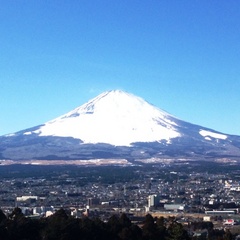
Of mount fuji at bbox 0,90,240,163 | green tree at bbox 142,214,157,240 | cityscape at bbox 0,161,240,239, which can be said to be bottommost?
green tree at bbox 142,214,157,240

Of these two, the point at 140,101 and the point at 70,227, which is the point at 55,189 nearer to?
the point at 70,227

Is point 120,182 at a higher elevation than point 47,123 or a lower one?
lower

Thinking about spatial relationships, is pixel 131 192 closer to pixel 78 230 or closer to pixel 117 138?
pixel 78 230

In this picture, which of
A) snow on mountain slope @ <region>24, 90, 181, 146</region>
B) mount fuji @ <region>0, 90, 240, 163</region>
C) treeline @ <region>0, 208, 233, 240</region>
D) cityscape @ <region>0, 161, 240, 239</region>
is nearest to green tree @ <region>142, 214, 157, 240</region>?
treeline @ <region>0, 208, 233, 240</region>

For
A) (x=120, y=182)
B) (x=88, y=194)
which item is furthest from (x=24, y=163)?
(x=88, y=194)

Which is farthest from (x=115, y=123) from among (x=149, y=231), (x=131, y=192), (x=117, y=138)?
(x=149, y=231)

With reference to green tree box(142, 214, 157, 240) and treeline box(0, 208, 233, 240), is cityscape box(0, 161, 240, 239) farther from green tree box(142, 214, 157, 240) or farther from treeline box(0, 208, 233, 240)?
treeline box(0, 208, 233, 240)

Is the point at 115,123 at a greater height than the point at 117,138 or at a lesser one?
greater

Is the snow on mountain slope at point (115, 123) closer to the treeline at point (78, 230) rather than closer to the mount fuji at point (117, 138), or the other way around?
the mount fuji at point (117, 138)
